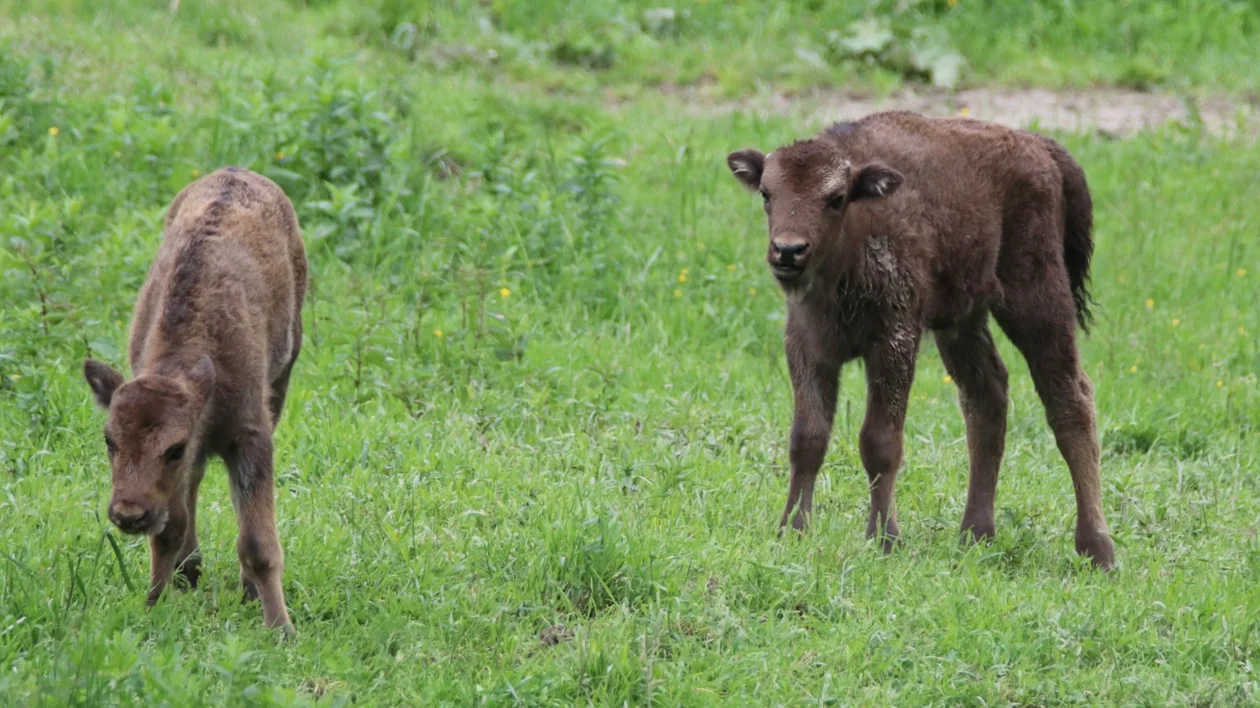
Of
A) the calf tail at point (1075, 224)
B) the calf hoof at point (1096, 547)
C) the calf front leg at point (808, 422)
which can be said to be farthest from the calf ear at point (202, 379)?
the calf tail at point (1075, 224)

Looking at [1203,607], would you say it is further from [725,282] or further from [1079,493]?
[725,282]

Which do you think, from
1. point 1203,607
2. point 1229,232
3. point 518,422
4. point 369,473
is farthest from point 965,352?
point 1229,232

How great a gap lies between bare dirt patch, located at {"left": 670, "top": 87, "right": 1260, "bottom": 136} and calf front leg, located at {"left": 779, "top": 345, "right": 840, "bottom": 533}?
23.4 feet

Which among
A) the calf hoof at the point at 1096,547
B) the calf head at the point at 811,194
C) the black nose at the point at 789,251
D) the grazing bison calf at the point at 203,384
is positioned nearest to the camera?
the grazing bison calf at the point at 203,384

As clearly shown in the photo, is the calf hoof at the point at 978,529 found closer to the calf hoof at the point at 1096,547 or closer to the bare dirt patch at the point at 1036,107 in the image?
the calf hoof at the point at 1096,547

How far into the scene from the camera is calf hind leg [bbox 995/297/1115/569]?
301 inches

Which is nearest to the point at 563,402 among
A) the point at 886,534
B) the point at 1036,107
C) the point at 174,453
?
the point at 886,534

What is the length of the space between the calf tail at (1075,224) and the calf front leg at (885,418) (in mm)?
1273

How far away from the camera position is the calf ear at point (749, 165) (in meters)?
7.28

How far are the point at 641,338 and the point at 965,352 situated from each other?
2741 mm

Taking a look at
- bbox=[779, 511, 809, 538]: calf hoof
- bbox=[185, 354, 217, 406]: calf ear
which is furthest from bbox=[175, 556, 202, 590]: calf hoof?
bbox=[779, 511, 809, 538]: calf hoof

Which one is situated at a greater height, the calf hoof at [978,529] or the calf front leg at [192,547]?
the calf front leg at [192,547]

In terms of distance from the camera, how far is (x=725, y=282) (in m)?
11.0

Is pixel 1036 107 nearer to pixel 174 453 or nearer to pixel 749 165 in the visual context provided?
pixel 749 165
